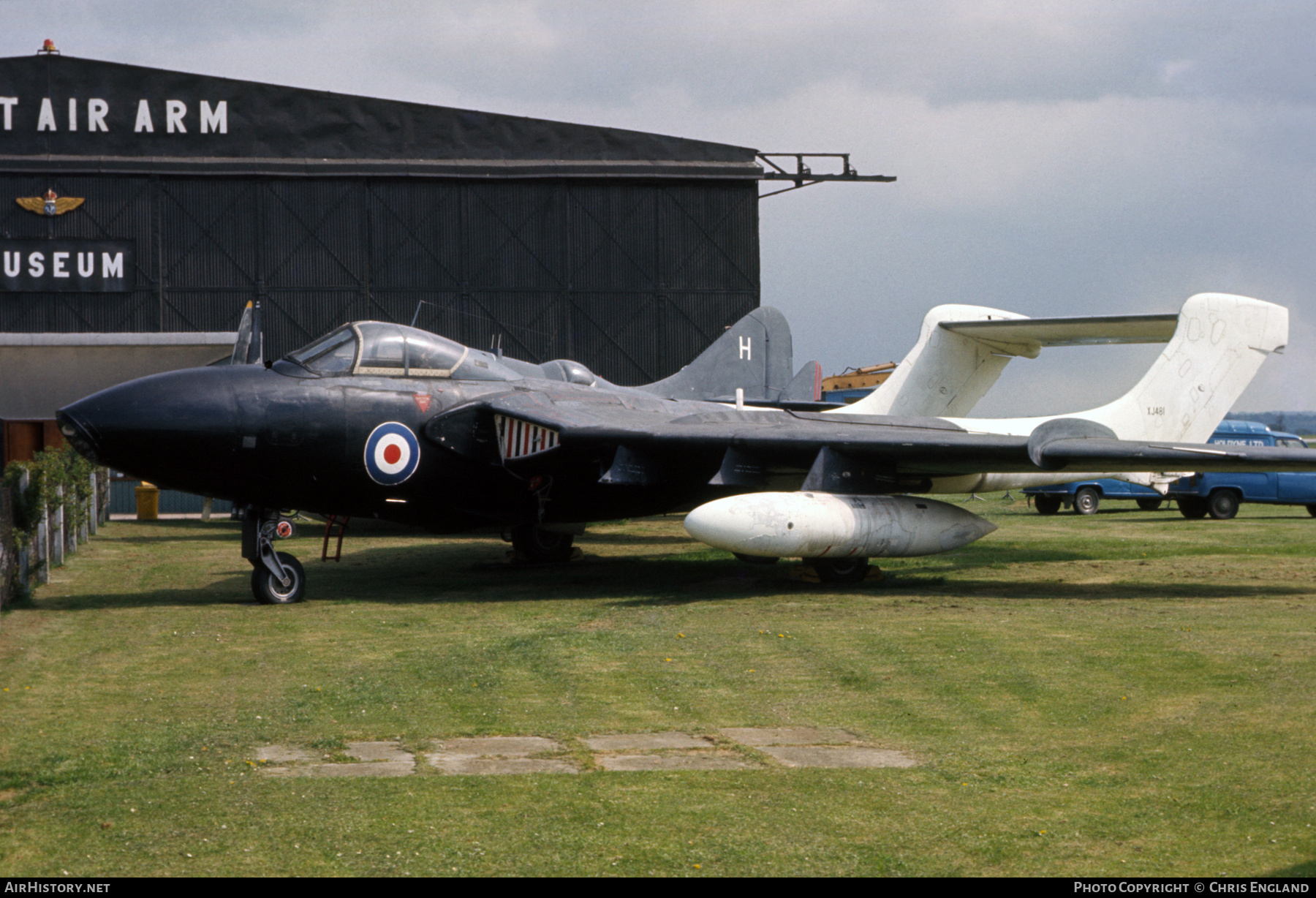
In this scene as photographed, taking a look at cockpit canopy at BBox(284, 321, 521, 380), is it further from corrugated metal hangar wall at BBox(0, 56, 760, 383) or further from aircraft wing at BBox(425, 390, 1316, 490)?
corrugated metal hangar wall at BBox(0, 56, 760, 383)

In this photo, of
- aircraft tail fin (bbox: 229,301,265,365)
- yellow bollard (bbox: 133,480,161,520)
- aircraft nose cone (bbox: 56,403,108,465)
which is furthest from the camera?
yellow bollard (bbox: 133,480,161,520)

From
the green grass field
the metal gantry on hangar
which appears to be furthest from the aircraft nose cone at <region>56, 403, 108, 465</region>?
the metal gantry on hangar

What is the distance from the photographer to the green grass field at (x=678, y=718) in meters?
5.30

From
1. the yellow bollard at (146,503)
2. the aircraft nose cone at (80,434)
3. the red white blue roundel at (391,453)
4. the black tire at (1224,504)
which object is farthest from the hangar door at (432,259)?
the aircraft nose cone at (80,434)

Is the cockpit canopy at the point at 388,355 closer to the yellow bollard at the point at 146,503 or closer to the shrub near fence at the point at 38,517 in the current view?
the shrub near fence at the point at 38,517

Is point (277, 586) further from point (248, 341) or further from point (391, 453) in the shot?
point (248, 341)

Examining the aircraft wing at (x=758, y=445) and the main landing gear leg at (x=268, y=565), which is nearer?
the main landing gear leg at (x=268, y=565)

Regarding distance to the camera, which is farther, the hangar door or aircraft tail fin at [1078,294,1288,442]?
the hangar door

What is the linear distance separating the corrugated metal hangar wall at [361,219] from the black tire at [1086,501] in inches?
430

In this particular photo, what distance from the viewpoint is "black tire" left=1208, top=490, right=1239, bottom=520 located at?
29062mm

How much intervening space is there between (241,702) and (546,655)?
264 cm

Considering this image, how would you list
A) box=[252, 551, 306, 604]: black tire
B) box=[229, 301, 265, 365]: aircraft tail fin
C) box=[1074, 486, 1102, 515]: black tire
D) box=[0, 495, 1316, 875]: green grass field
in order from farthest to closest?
1. box=[1074, 486, 1102, 515]: black tire
2. box=[229, 301, 265, 365]: aircraft tail fin
3. box=[252, 551, 306, 604]: black tire
4. box=[0, 495, 1316, 875]: green grass field

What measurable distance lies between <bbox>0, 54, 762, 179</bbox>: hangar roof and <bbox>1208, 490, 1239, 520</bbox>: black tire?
15.7 metres

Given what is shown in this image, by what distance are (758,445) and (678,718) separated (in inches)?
281
